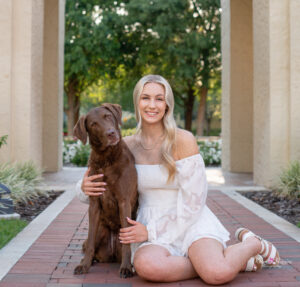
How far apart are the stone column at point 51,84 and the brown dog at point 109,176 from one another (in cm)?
734

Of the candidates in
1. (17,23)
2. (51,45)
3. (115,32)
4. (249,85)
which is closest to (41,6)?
(17,23)

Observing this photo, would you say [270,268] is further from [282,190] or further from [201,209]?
[282,190]

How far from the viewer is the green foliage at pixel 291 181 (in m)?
6.11

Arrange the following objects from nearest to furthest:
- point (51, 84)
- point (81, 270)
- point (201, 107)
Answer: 1. point (81, 270)
2. point (51, 84)
3. point (201, 107)

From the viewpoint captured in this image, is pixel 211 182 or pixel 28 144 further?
pixel 211 182

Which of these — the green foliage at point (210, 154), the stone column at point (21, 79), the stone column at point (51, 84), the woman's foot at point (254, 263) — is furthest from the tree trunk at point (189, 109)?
the woman's foot at point (254, 263)

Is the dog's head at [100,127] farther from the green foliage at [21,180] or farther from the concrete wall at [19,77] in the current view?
the concrete wall at [19,77]

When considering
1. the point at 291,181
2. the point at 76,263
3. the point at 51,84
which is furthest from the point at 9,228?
the point at 51,84

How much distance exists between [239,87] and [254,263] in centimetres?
800

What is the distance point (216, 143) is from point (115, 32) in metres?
11.1

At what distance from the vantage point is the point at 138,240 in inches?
116

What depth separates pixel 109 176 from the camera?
9.41 feet

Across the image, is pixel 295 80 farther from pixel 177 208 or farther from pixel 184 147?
pixel 177 208

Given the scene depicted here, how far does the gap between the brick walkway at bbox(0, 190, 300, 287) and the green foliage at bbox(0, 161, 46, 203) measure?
3.91 ft
